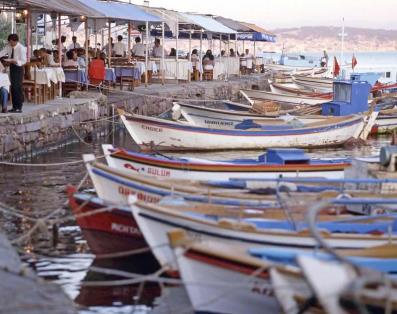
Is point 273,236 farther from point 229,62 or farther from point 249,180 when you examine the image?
point 229,62

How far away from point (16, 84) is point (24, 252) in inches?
343

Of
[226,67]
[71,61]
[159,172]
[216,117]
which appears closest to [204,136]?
[216,117]

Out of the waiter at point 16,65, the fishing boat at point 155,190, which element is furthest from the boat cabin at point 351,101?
the fishing boat at point 155,190

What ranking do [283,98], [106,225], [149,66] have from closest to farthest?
[106,225]
[283,98]
[149,66]

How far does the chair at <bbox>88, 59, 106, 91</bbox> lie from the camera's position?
26312mm

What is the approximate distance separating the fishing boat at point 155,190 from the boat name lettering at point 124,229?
0.87 feet

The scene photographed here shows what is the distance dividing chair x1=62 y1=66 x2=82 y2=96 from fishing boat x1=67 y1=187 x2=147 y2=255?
47.2ft

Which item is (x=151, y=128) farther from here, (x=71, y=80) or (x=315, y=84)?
(x=315, y=84)

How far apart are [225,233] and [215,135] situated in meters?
13.2

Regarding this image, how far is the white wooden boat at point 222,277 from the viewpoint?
7.79 meters

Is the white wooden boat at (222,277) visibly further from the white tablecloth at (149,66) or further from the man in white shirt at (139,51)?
the man in white shirt at (139,51)

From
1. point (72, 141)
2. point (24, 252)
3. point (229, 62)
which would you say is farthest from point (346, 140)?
point (229, 62)

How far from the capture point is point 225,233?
921 cm

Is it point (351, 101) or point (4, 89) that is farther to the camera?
point (351, 101)
